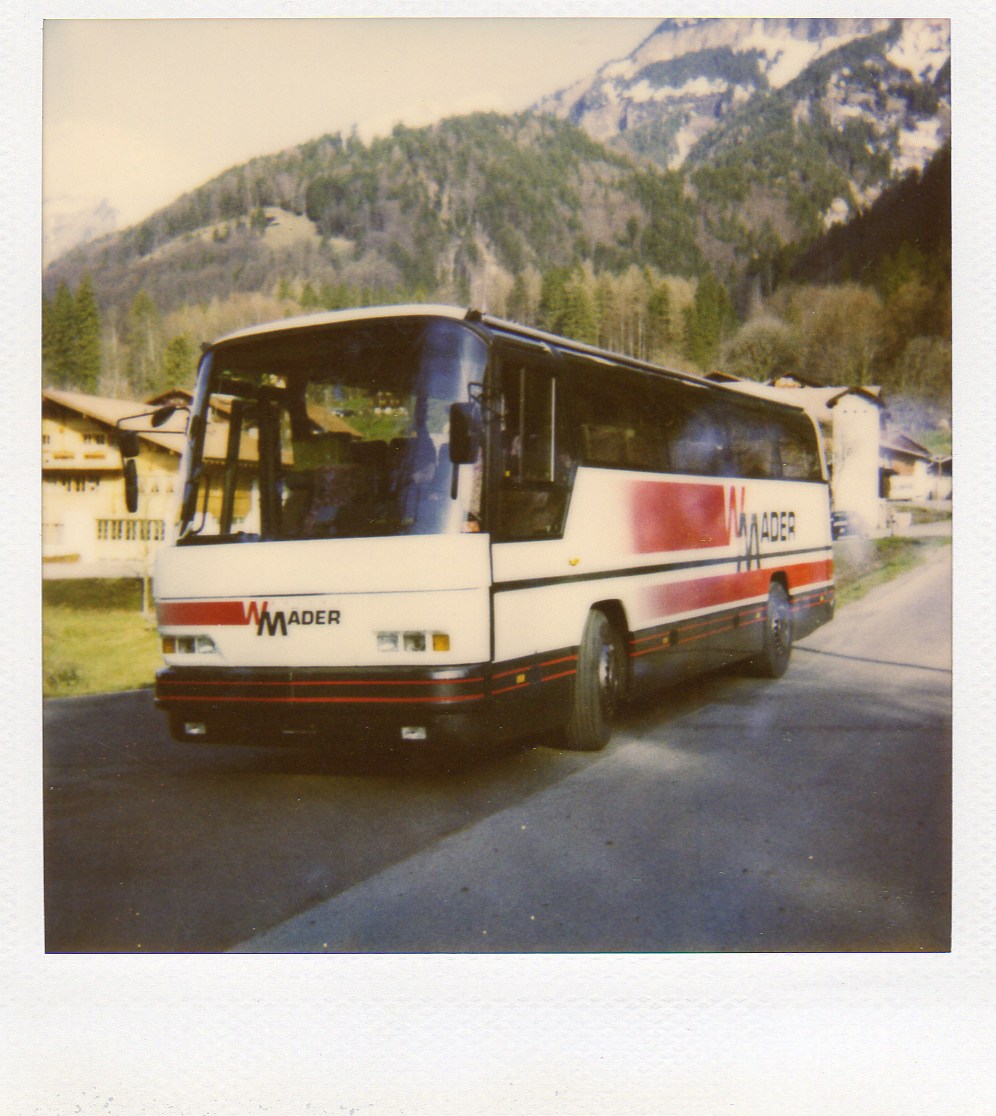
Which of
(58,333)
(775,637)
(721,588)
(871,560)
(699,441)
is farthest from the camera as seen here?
(775,637)

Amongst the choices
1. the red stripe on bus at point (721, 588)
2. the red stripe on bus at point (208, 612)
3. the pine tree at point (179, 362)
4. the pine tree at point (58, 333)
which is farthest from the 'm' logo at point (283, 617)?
the red stripe on bus at point (721, 588)

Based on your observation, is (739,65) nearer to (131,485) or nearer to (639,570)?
(639,570)

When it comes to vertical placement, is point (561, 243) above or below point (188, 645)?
above

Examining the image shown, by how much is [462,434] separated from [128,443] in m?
1.74

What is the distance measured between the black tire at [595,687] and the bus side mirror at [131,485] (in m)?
2.38

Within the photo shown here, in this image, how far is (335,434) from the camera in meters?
4.98

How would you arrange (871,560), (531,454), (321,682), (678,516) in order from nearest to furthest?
(321,682)
(531,454)
(871,560)
(678,516)

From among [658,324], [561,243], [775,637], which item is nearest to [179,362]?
[561,243]

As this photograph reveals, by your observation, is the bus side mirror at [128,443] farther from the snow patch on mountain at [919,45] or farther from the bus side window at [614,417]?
the snow patch on mountain at [919,45]

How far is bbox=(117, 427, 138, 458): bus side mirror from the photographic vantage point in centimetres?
516

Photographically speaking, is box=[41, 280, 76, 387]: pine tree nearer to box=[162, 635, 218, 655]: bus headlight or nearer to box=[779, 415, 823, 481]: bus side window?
box=[162, 635, 218, 655]: bus headlight

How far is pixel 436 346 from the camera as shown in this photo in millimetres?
4914

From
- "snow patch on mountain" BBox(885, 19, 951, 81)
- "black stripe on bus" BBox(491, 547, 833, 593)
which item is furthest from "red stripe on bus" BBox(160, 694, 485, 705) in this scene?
"snow patch on mountain" BBox(885, 19, 951, 81)
